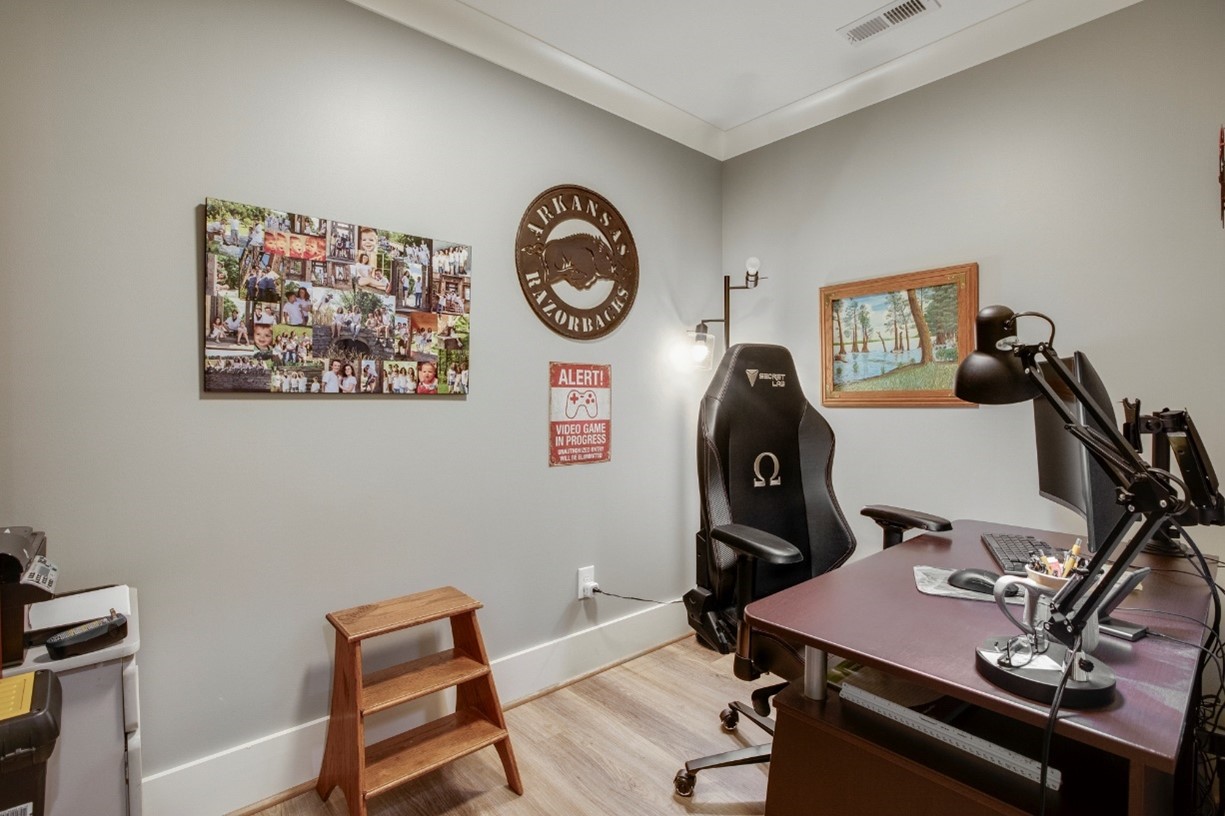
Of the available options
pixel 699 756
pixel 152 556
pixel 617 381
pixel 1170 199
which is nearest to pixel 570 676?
pixel 699 756

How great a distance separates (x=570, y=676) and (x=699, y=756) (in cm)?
72

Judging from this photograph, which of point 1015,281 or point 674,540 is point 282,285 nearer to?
point 674,540

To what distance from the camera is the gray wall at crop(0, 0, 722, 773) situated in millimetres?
1464

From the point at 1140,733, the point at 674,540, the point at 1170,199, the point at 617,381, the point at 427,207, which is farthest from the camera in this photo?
the point at 674,540

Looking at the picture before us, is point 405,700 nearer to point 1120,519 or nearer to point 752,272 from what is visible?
point 1120,519

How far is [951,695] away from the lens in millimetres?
903

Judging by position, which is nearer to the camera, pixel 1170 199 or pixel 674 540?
A: pixel 1170 199

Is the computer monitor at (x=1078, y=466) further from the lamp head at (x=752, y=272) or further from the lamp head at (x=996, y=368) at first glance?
the lamp head at (x=752, y=272)

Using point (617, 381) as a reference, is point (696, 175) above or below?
above

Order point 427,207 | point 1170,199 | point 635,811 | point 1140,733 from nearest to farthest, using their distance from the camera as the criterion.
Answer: point 1140,733
point 635,811
point 1170,199
point 427,207

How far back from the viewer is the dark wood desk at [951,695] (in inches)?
31.7

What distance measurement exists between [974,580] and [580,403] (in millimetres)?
1630

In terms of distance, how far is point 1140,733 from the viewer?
29.9 inches

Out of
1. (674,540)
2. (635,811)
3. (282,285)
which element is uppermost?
(282,285)
